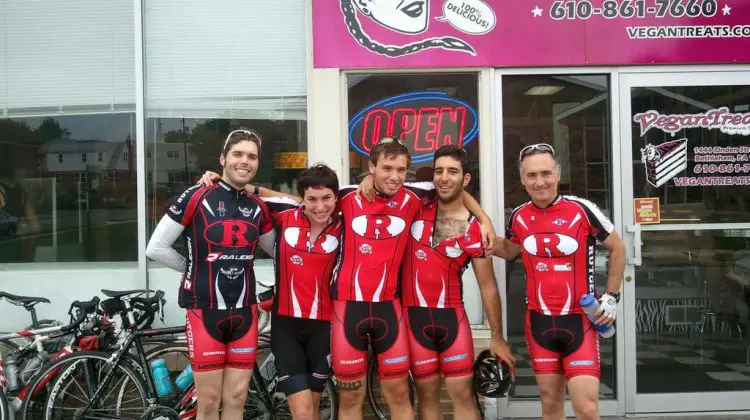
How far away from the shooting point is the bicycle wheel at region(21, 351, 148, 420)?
407 centimetres

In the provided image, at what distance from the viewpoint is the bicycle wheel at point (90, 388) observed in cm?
407

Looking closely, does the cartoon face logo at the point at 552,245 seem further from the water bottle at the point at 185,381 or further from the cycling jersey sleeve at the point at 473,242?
the water bottle at the point at 185,381

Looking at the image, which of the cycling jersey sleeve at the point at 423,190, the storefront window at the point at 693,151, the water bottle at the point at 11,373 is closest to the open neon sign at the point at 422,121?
the cycling jersey sleeve at the point at 423,190

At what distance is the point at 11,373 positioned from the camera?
13.9 feet

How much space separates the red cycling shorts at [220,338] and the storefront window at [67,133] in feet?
5.81

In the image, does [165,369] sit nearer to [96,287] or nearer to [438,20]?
[96,287]

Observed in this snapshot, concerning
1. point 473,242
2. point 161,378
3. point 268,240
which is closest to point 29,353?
point 161,378

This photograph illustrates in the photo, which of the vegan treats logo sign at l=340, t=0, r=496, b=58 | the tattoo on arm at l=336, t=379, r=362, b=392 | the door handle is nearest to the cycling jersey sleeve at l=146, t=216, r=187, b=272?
the tattoo on arm at l=336, t=379, r=362, b=392

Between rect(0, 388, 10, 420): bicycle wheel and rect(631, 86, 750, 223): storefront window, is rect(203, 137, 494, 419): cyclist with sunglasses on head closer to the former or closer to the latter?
rect(631, 86, 750, 223): storefront window

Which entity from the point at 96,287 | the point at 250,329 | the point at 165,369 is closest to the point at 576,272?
the point at 250,329

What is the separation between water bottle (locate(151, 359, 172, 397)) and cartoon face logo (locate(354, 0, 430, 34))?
275 centimetres

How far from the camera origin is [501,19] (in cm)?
446

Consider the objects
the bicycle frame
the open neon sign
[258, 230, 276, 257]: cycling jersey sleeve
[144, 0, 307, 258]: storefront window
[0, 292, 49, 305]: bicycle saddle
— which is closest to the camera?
[258, 230, 276, 257]: cycling jersey sleeve

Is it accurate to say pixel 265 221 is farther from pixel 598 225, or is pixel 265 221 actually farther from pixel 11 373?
pixel 11 373
